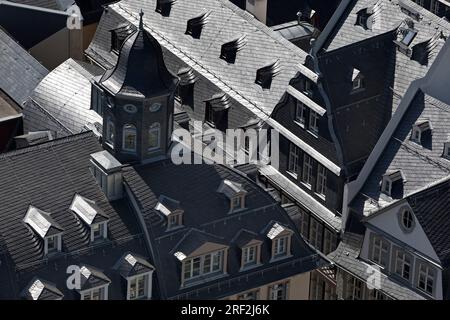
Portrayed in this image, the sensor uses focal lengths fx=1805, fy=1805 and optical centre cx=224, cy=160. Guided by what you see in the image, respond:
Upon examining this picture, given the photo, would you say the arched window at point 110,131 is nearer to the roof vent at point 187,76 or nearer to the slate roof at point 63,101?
the slate roof at point 63,101

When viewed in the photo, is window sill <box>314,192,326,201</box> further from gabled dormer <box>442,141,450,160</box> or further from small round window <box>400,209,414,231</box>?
gabled dormer <box>442,141,450,160</box>

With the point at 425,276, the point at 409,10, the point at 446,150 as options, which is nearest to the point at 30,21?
the point at 409,10

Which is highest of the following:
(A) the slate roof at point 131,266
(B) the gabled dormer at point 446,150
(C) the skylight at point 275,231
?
(B) the gabled dormer at point 446,150

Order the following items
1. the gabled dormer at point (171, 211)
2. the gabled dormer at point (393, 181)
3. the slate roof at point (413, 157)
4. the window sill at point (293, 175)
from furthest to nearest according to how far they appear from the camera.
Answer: the window sill at point (293, 175)
the gabled dormer at point (393, 181)
the slate roof at point (413, 157)
the gabled dormer at point (171, 211)

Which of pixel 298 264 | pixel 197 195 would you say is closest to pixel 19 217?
pixel 197 195

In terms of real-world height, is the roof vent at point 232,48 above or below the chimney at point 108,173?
above

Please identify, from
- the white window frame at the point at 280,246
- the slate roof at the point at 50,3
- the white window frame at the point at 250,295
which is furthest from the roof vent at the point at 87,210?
the slate roof at the point at 50,3
